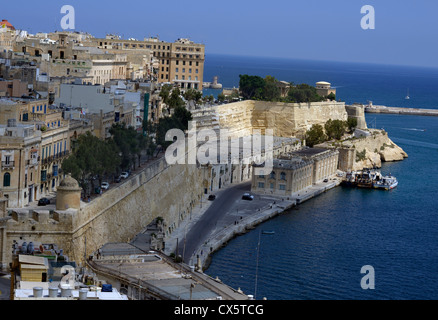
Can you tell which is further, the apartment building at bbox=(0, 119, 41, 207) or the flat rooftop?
the apartment building at bbox=(0, 119, 41, 207)

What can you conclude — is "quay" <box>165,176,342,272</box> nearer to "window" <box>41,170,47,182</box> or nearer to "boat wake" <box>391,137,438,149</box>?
"window" <box>41,170,47,182</box>

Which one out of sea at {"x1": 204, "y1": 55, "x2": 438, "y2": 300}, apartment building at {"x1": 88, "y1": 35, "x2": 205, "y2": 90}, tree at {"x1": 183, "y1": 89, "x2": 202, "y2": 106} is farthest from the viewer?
apartment building at {"x1": 88, "y1": 35, "x2": 205, "y2": 90}

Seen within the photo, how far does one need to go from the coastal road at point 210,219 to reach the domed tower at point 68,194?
316 inches

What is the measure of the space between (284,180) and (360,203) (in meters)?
4.64

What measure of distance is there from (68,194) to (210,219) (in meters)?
16.1

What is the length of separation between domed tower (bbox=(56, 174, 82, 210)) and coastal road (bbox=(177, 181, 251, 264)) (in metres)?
8.02

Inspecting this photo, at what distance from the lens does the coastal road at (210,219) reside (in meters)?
34.3

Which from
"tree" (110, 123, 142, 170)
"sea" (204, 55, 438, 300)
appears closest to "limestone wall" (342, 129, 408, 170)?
"sea" (204, 55, 438, 300)


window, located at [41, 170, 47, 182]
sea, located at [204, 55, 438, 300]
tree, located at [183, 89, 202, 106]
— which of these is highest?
tree, located at [183, 89, 202, 106]

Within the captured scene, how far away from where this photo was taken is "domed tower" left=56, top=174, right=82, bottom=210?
2480 centimetres

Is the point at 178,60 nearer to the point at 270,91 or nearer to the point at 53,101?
the point at 270,91

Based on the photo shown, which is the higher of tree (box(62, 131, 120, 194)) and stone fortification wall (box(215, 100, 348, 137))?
tree (box(62, 131, 120, 194))

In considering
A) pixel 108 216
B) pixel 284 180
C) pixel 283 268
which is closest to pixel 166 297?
pixel 108 216

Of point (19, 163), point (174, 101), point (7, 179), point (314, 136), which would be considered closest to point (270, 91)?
point (314, 136)
